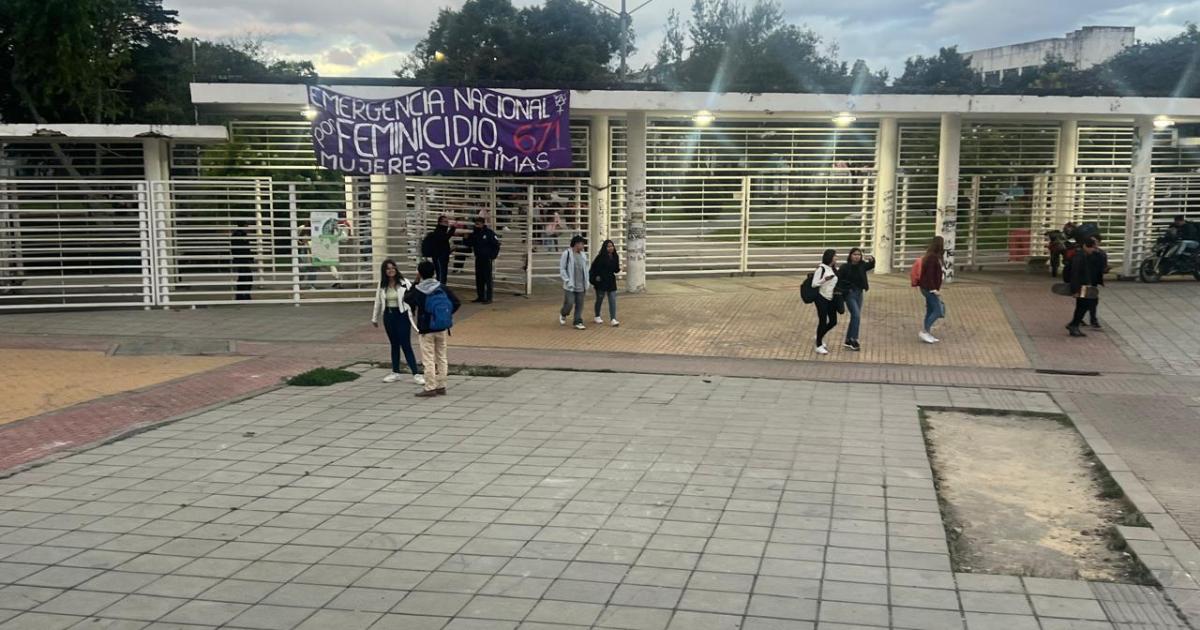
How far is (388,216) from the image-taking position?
17469 mm

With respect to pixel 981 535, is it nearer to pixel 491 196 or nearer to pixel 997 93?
pixel 491 196

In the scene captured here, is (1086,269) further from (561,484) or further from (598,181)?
(561,484)

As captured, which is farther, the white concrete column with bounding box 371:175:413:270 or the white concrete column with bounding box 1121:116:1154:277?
the white concrete column with bounding box 1121:116:1154:277

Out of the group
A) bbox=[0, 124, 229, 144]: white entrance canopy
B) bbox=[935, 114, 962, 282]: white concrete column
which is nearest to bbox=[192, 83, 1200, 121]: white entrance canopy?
bbox=[935, 114, 962, 282]: white concrete column

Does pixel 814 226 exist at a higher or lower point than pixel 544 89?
lower

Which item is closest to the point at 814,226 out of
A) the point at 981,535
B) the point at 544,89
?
the point at 544,89

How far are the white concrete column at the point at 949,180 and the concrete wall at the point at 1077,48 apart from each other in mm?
45390

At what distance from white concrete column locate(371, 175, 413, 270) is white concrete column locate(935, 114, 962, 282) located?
10628mm

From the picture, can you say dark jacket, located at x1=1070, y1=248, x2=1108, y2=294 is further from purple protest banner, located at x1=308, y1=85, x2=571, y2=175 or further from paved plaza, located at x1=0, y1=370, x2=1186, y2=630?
purple protest banner, located at x1=308, y1=85, x2=571, y2=175

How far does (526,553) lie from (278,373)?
21.9 feet

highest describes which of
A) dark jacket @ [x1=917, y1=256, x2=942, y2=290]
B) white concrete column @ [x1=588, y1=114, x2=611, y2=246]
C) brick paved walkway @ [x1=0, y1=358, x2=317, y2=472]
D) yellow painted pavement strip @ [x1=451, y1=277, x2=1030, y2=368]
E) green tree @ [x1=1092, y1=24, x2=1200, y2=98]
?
green tree @ [x1=1092, y1=24, x2=1200, y2=98]

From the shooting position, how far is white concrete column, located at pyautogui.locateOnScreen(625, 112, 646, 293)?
1753 centimetres

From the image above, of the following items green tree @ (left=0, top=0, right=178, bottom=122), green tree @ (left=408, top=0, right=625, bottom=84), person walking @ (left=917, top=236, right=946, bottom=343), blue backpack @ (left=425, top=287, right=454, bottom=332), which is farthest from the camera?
green tree @ (left=408, top=0, right=625, bottom=84)

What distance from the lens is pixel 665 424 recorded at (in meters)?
8.46
